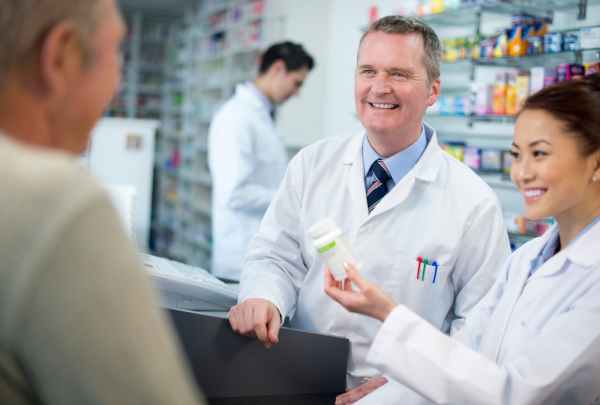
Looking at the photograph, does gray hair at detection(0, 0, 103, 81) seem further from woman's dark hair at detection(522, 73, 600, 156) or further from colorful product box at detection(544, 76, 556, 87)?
colorful product box at detection(544, 76, 556, 87)

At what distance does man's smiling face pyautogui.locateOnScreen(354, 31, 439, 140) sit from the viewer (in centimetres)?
162

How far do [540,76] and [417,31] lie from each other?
4.18 feet

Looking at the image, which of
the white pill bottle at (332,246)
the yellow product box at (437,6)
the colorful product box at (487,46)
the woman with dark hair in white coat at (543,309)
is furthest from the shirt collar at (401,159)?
the yellow product box at (437,6)

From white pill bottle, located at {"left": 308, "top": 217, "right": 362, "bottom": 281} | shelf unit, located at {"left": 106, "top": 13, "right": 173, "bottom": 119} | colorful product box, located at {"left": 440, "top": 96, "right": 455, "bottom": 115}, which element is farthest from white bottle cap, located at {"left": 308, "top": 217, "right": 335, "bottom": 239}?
shelf unit, located at {"left": 106, "top": 13, "right": 173, "bottom": 119}

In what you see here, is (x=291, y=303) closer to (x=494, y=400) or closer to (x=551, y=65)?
(x=494, y=400)

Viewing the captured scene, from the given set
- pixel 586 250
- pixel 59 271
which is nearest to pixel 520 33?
pixel 586 250

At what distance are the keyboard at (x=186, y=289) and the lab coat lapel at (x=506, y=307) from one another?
0.81m

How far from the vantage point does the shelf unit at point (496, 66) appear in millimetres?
2551

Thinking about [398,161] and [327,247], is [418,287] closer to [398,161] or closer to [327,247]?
[398,161]

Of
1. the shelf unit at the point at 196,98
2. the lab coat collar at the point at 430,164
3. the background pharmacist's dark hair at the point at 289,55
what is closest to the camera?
the lab coat collar at the point at 430,164

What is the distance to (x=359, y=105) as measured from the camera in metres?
1.72

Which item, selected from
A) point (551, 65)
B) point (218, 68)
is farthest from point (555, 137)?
point (218, 68)

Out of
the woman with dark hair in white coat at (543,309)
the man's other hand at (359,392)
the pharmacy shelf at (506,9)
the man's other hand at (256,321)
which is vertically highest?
the pharmacy shelf at (506,9)

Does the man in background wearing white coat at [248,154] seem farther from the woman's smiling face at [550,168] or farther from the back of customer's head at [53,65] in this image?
the back of customer's head at [53,65]
